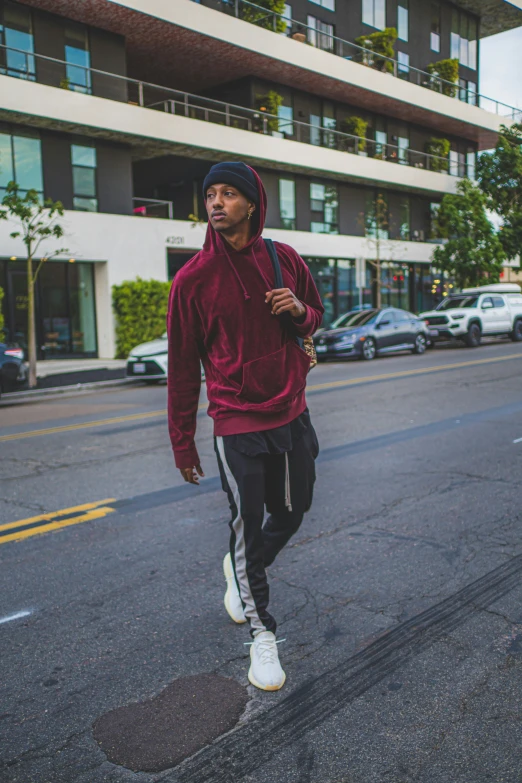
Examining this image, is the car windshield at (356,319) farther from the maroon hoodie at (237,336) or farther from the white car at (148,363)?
the maroon hoodie at (237,336)

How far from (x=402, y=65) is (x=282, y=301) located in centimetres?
→ 3690

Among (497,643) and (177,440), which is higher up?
(177,440)

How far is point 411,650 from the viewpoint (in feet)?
11.3

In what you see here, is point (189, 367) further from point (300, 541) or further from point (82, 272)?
point (82, 272)

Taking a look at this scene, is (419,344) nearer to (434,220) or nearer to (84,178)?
(84,178)

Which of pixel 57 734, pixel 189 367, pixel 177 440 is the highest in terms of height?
pixel 189 367

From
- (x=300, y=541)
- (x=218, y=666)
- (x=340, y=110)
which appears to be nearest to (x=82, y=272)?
(x=340, y=110)


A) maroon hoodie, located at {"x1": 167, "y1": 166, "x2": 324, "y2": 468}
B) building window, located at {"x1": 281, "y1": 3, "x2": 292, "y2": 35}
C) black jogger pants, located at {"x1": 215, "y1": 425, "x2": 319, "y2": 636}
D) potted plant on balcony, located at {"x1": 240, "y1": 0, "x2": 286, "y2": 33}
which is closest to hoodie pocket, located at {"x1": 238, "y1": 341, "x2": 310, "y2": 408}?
maroon hoodie, located at {"x1": 167, "y1": 166, "x2": 324, "y2": 468}

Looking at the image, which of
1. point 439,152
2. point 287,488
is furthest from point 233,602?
point 439,152

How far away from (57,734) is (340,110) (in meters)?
33.7

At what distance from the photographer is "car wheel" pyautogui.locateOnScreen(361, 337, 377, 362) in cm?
2203

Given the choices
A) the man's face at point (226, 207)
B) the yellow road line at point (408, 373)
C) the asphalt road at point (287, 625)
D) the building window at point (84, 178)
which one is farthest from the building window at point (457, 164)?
the man's face at point (226, 207)

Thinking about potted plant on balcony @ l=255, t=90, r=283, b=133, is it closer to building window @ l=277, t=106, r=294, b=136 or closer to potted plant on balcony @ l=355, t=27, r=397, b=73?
building window @ l=277, t=106, r=294, b=136

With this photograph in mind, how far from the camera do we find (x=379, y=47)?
33625mm
